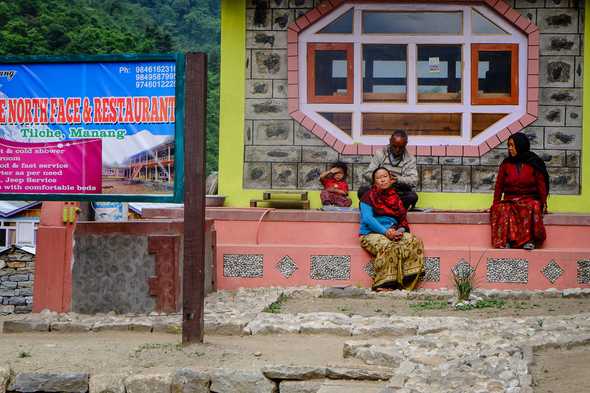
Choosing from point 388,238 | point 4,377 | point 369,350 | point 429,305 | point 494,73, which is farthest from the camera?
point 494,73

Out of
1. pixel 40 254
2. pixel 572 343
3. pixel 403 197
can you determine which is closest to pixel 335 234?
pixel 403 197

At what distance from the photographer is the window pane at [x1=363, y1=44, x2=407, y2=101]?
11.7m

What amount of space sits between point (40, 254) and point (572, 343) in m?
4.83

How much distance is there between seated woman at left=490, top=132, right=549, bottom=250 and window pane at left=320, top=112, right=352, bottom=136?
204 centimetres

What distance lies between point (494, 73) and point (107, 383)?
729 centimetres

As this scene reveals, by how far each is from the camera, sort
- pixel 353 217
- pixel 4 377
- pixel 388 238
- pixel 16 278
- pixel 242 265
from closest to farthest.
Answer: pixel 4 377, pixel 388 238, pixel 242 265, pixel 353 217, pixel 16 278

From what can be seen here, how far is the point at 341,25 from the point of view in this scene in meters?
11.8

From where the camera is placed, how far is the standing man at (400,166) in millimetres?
10727

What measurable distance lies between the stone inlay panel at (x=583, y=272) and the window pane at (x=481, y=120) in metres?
2.23

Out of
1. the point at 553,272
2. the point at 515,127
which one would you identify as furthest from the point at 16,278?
the point at 553,272

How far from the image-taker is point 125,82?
784cm

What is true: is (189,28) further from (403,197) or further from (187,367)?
(187,367)

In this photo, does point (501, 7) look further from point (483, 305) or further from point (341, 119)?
point (483, 305)

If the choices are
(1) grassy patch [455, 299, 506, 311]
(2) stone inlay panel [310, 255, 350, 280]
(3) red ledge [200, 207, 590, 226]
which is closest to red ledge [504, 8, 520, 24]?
(3) red ledge [200, 207, 590, 226]
